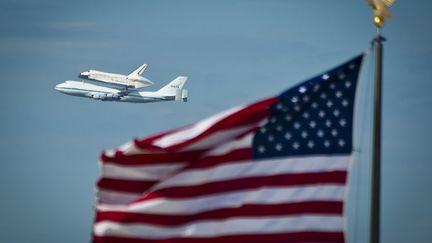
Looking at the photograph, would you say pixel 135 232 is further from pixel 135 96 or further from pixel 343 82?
pixel 135 96

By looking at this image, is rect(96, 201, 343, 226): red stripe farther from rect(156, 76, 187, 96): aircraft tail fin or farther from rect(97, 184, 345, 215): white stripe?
rect(156, 76, 187, 96): aircraft tail fin

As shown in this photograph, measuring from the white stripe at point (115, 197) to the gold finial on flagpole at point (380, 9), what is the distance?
281 cm

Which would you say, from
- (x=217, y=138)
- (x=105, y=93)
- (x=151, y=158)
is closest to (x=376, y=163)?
(x=217, y=138)

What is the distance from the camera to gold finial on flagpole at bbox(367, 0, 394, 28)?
30.6ft

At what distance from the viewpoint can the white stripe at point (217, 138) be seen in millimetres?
9523

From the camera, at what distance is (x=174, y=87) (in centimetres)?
15350

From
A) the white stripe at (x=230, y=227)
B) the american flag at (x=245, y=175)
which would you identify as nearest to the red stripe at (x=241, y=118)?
the american flag at (x=245, y=175)

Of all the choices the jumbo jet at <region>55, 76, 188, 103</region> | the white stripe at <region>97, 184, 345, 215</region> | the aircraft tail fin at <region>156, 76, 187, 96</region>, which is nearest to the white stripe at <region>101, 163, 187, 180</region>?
the white stripe at <region>97, 184, 345, 215</region>

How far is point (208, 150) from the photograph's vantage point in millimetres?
9641

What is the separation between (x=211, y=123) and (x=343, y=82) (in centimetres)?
129

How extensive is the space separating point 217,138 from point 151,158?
0.67 meters

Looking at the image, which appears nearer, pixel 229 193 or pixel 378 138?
pixel 378 138

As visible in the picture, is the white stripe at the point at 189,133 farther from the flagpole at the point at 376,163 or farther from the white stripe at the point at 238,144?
the flagpole at the point at 376,163

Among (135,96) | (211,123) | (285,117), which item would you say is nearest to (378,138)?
(285,117)
